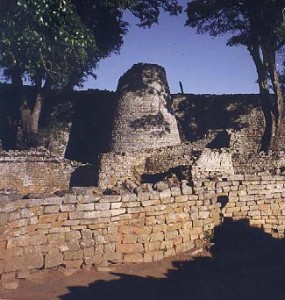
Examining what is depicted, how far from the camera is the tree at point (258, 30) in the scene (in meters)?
16.8

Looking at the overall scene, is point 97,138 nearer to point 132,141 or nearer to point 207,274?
point 132,141

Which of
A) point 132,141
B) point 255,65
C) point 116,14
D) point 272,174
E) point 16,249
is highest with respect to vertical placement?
point 116,14

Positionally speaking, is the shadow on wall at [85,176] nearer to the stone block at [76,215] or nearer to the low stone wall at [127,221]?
the low stone wall at [127,221]

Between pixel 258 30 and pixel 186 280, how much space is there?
14.1m

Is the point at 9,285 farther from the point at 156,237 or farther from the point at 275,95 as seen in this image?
the point at 275,95

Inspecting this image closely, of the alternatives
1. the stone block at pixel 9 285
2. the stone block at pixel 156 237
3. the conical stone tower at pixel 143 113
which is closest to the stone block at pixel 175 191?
the stone block at pixel 156 237

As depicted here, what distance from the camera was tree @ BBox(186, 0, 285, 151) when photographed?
661 inches

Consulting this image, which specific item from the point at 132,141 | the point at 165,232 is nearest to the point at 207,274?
the point at 165,232

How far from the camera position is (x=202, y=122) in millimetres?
23172

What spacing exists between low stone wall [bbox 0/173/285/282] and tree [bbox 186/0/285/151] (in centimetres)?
1011

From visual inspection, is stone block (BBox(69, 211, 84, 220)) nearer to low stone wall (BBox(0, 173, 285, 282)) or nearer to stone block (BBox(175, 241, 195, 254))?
low stone wall (BBox(0, 173, 285, 282))

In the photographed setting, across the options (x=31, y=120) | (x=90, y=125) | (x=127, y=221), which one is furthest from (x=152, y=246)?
(x=90, y=125)

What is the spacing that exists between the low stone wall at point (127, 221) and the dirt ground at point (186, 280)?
247 mm

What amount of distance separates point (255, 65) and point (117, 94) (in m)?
7.18
